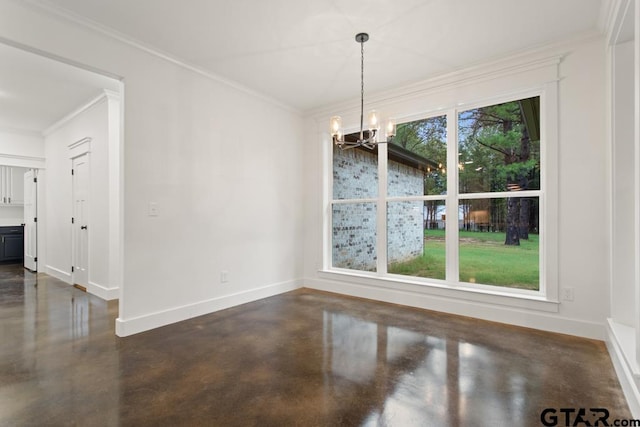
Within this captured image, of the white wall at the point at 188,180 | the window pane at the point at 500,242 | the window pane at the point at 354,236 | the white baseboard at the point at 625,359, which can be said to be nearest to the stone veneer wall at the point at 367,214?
the window pane at the point at 354,236

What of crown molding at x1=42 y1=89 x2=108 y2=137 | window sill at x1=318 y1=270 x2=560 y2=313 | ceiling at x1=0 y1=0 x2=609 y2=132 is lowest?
window sill at x1=318 y1=270 x2=560 y2=313

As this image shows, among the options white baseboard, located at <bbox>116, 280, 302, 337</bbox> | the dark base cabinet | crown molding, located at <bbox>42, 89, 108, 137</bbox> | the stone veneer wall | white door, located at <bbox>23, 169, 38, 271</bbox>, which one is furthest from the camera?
the dark base cabinet

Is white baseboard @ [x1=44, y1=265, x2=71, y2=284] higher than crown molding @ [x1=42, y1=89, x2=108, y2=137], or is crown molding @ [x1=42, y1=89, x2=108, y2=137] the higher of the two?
crown molding @ [x1=42, y1=89, x2=108, y2=137]

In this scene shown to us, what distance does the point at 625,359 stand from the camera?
2029 mm

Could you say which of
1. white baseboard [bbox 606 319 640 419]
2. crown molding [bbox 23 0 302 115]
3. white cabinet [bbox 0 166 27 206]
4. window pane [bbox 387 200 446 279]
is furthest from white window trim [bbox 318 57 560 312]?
white cabinet [bbox 0 166 27 206]

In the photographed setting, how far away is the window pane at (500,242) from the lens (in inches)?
134

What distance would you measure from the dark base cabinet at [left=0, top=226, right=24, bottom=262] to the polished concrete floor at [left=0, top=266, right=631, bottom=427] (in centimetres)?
519

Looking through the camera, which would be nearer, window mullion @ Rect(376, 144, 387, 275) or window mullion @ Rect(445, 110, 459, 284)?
window mullion @ Rect(445, 110, 459, 284)

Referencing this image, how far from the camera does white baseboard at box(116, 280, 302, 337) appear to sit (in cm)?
305

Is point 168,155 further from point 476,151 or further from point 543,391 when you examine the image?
point 543,391

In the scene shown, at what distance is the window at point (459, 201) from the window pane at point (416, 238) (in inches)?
0.5

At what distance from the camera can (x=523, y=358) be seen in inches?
99.9

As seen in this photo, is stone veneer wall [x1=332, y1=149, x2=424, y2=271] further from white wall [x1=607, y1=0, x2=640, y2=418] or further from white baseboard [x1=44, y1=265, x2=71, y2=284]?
white baseboard [x1=44, y1=265, x2=71, y2=284]

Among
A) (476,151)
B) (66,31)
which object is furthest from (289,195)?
(66,31)
